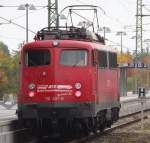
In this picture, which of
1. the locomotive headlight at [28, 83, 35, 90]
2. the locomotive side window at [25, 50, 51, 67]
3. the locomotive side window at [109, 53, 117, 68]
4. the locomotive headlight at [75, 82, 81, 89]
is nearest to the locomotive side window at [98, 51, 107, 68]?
the locomotive side window at [109, 53, 117, 68]

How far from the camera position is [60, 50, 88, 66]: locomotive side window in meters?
21.1

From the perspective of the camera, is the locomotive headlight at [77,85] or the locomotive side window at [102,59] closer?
the locomotive headlight at [77,85]

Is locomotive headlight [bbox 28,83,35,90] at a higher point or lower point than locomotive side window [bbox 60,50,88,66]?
lower

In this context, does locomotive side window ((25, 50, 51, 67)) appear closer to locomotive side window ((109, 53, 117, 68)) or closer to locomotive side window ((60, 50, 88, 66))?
locomotive side window ((60, 50, 88, 66))

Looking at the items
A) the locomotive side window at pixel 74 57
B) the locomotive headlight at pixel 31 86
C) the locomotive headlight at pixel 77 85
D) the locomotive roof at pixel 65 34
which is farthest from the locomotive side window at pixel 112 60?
the locomotive headlight at pixel 31 86

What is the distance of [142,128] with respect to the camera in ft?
91.7

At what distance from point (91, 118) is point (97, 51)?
7.30ft

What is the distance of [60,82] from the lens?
20750 mm

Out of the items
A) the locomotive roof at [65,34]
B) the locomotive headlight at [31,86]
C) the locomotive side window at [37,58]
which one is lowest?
the locomotive headlight at [31,86]

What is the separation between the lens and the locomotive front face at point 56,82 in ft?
67.4

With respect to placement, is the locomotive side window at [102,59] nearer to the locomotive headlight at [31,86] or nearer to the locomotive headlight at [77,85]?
the locomotive headlight at [77,85]

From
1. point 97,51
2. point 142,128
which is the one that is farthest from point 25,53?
point 142,128

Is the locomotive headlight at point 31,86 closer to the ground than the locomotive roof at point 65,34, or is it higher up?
closer to the ground

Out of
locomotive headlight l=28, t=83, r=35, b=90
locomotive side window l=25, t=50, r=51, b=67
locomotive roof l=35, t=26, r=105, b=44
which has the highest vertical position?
locomotive roof l=35, t=26, r=105, b=44
